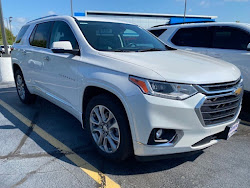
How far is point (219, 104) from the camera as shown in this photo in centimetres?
219

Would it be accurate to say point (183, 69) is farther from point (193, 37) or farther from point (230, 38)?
point (193, 37)

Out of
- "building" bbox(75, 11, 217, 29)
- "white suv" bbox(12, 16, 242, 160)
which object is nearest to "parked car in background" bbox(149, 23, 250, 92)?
"white suv" bbox(12, 16, 242, 160)

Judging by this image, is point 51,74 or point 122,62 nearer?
point 122,62

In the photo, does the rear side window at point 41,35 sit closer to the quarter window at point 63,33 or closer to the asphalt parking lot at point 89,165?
the quarter window at point 63,33

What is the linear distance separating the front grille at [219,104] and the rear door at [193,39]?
2747mm

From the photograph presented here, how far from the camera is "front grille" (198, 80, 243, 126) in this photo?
82.4 inches

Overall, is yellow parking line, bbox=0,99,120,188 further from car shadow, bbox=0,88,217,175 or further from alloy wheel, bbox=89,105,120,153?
alloy wheel, bbox=89,105,120,153

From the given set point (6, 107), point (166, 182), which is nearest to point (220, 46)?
point (166, 182)

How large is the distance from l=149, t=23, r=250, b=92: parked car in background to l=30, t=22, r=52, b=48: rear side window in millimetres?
3044

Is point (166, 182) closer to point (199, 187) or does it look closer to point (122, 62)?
point (199, 187)

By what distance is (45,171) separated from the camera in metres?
2.46

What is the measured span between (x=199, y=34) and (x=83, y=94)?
360 centimetres

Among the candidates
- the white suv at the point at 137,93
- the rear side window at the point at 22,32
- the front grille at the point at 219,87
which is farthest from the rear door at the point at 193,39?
the rear side window at the point at 22,32

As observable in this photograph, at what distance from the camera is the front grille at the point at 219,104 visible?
209cm
